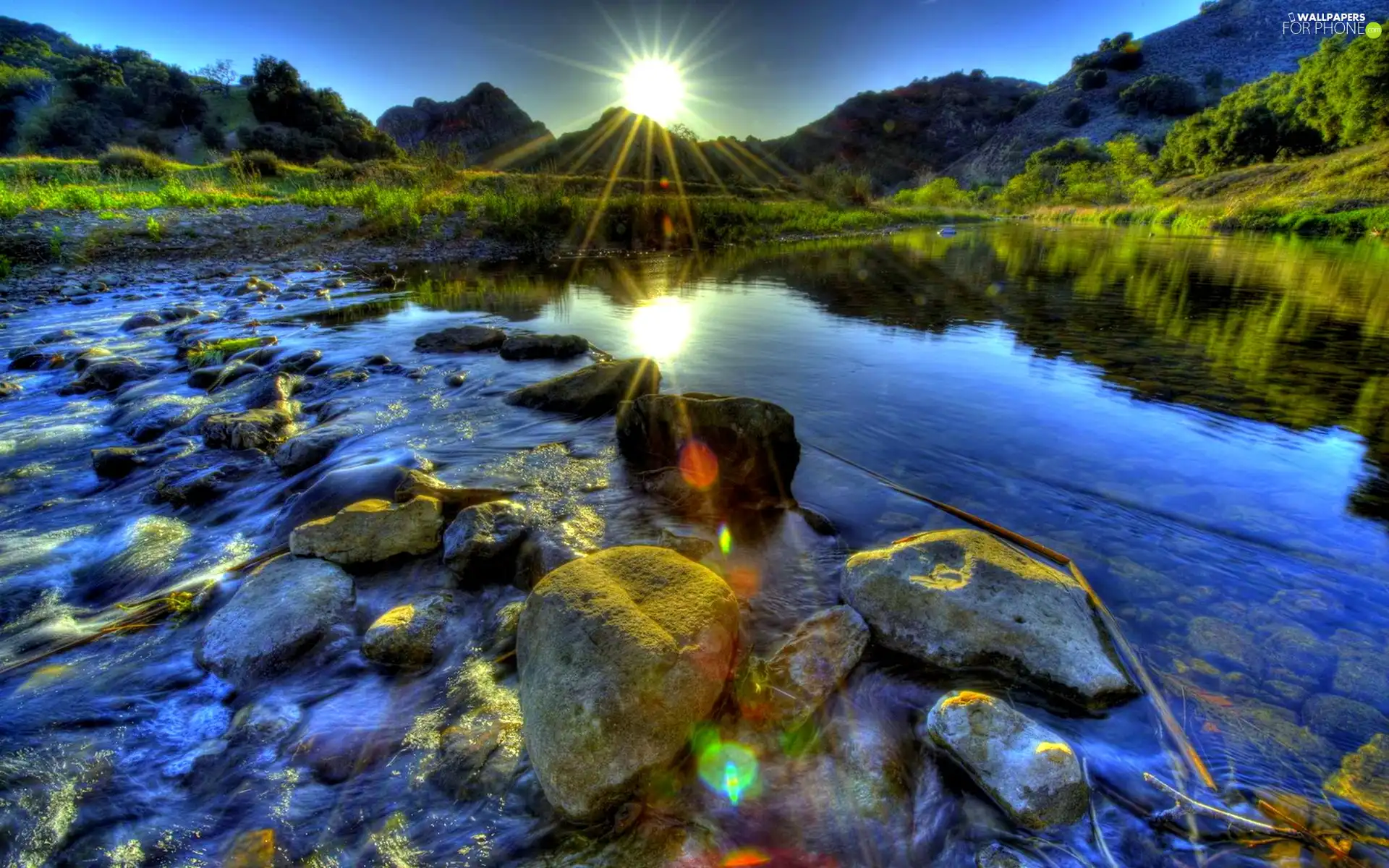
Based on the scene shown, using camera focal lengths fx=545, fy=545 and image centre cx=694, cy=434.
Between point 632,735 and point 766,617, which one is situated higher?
point 632,735

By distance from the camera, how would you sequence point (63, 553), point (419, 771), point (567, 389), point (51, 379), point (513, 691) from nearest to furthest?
point (419, 771), point (513, 691), point (63, 553), point (567, 389), point (51, 379)

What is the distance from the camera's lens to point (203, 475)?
425 cm

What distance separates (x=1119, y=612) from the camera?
9.05ft

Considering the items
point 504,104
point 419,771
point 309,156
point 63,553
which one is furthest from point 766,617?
point 504,104

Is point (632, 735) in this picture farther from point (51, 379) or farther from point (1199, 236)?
point (1199, 236)

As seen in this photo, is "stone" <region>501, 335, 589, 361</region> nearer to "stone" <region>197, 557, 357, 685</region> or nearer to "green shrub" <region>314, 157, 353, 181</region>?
"stone" <region>197, 557, 357, 685</region>

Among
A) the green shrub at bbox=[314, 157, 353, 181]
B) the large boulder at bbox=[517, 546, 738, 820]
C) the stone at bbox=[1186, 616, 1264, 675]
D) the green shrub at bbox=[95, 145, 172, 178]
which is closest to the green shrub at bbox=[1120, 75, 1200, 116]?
the green shrub at bbox=[314, 157, 353, 181]

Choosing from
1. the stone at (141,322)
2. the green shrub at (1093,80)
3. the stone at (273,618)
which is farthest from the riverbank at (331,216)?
the green shrub at (1093,80)

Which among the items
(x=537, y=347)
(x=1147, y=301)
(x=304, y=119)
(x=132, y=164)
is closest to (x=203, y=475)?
(x=537, y=347)

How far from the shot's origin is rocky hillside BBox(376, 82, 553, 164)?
352 ft

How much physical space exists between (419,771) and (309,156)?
65626 mm

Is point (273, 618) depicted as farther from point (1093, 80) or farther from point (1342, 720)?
point (1093, 80)

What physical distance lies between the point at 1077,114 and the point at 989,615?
13553 cm

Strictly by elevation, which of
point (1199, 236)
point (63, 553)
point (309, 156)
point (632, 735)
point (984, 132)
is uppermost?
point (984, 132)
